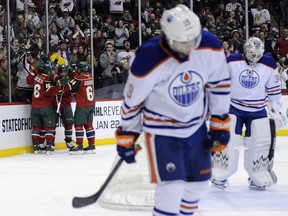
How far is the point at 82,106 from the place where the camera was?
9383mm

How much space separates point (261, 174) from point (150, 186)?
1.16 m

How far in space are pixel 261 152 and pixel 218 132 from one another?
8.12 ft

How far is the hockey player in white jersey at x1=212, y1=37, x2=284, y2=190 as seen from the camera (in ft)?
20.0

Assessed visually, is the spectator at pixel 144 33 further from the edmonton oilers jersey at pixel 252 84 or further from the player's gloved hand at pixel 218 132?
the player's gloved hand at pixel 218 132

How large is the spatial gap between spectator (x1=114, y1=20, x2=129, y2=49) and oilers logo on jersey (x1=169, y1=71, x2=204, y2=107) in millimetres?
8321

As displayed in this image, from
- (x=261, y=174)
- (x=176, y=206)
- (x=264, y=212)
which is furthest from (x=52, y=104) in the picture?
(x=176, y=206)

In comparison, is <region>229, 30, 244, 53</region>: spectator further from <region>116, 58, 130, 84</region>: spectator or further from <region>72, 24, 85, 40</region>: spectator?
<region>72, 24, 85, 40</region>: spectator

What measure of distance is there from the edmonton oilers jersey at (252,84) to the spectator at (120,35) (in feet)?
19.4

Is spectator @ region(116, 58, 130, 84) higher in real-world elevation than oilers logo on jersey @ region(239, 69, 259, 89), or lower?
lower

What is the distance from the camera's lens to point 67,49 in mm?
11242

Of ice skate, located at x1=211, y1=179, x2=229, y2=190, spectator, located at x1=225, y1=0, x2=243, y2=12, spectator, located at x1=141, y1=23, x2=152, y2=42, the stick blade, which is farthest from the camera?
spectator, located at x1=225, y1=0, x2=243, y2=12

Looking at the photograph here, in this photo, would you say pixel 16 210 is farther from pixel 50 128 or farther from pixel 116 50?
pixel 116 50

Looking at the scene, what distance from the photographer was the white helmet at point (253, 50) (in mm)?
6066

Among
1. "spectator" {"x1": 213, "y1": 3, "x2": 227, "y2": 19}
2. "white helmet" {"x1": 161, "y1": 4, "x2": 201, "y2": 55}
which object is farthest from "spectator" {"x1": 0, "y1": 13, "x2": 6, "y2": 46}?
"white helmet" {"x1": 161, "y1": 4, "x2": 201, "y2": 55}
